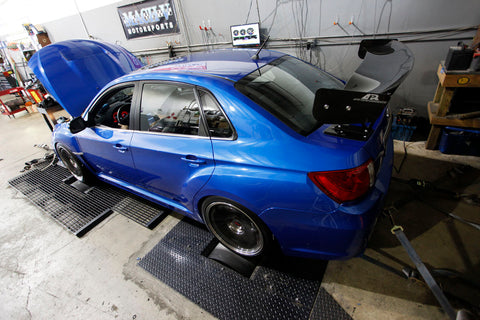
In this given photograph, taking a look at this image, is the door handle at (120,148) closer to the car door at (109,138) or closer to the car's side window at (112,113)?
the car door at (109,138)

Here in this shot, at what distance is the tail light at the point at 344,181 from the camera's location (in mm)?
1221

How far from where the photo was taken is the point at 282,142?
1320mm

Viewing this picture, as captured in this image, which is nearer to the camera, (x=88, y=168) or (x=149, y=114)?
(x=149, y=114)

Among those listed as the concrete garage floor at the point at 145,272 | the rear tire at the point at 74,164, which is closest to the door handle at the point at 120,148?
the concrete garage floor at the point at 145,272

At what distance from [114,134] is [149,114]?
0.51 metres

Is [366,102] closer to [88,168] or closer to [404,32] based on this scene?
[404,32]

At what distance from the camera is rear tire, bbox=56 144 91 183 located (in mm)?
2973

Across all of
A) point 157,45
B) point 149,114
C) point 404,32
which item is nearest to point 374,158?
point 149,114

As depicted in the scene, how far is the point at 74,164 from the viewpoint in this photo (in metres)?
3.23

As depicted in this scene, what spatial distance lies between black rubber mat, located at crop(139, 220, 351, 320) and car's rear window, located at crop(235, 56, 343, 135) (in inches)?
45.7

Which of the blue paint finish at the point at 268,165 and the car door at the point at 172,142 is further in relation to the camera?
the car door at the point at 172,142

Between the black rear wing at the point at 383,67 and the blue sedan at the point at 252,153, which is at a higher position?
the black rear wing at the point at 383,67

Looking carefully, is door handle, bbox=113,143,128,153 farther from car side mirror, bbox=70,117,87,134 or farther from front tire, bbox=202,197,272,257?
front tire, bbox=202,197,272,257

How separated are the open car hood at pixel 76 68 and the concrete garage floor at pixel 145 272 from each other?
155cm
